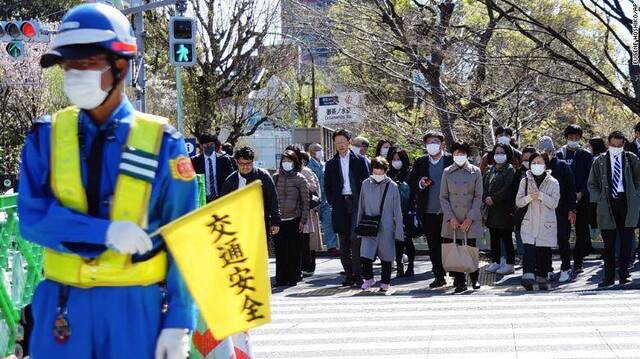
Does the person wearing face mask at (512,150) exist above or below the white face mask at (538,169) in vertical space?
above

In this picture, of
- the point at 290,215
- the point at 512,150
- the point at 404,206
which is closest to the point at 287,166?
the point at 290,215

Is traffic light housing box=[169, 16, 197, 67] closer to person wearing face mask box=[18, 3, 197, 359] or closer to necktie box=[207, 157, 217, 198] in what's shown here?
necktie box=[207, 157, 217, 198]

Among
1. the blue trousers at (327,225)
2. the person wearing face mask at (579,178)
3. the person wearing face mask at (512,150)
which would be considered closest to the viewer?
the person wearing face mask at (512,150)

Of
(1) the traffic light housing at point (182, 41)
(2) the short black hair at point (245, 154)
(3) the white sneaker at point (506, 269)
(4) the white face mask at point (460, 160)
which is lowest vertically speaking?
(3) the white sneaker at point (506, 269)

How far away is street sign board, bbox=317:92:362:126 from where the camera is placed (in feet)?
81.7

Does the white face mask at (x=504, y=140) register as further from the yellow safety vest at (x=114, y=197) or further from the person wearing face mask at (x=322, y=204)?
the yellow safety vest at (x=114, y=197)

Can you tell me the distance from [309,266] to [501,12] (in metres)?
4.40

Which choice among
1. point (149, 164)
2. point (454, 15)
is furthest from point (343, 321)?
point (454, 15)

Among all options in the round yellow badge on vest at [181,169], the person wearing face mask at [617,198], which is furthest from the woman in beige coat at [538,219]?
the round yellow badge on vest at [181,169]

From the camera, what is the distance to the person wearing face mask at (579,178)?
13344mm

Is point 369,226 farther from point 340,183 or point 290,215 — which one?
point 290,215

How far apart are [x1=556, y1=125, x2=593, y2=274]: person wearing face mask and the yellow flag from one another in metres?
10.4

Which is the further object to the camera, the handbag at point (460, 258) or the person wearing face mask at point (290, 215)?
the person wearing face mask at point (290, 215)

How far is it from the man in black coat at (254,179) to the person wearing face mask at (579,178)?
3.90 meters
